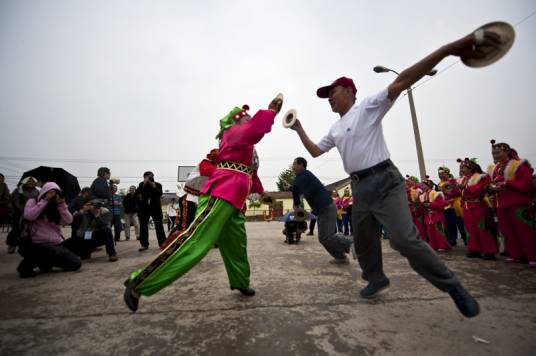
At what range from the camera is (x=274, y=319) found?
187 centimetres

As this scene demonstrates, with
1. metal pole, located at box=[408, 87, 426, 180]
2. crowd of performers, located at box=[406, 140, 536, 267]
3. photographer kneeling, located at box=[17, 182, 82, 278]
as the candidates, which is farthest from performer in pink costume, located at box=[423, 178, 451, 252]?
photographer kneeling, located at box=[17, 182, 82, 278]

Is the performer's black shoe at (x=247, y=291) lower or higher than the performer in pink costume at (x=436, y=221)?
lower

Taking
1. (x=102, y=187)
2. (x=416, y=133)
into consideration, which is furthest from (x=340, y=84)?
(x=416, y=133)

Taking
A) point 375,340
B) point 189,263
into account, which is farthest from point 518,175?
point 189,263

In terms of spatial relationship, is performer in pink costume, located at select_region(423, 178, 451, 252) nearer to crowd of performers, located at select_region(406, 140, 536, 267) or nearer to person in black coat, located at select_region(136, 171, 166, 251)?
crowd of performers, located at select_region(406, 140, 536, 267)

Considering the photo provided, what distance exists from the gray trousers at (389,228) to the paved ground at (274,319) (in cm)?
31

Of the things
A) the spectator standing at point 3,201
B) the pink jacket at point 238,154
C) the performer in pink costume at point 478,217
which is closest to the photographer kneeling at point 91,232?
the spectator standing at point 3,201

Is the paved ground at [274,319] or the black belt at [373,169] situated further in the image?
the black belt at [373,169]

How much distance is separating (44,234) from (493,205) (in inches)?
278

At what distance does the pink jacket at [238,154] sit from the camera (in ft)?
6.98

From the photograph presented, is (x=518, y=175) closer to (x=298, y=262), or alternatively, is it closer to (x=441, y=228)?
A: (x=441, y=228)

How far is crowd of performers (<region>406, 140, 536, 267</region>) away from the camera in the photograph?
12.0 ft

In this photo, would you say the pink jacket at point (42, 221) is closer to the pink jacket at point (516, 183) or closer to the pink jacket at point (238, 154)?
the pink jacket at point (238, 154)

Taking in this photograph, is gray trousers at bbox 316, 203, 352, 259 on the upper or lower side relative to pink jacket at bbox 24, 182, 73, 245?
lower
